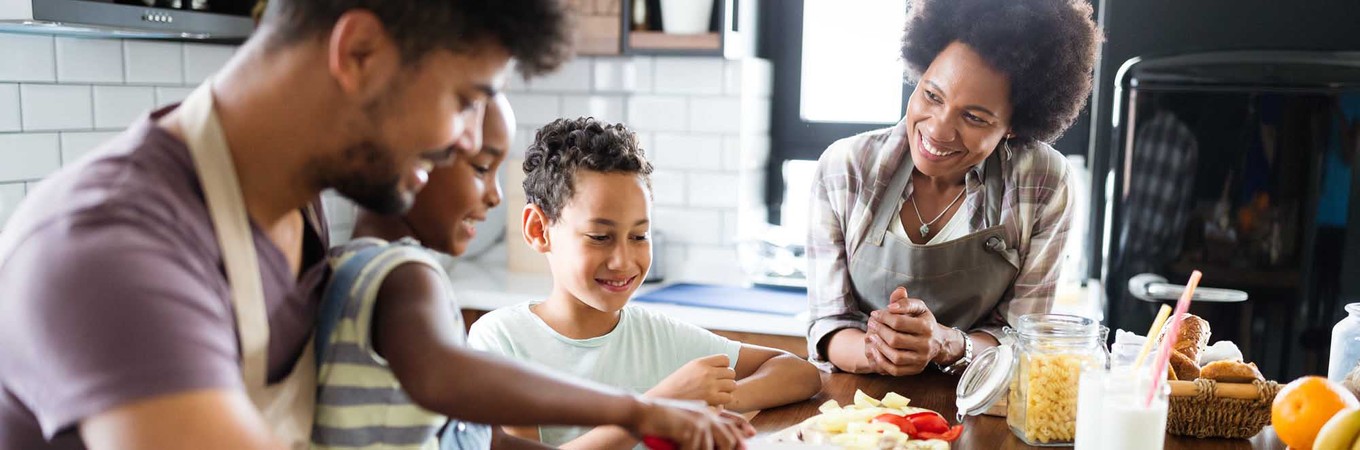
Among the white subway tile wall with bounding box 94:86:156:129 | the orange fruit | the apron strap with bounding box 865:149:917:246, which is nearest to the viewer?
the orange fruit

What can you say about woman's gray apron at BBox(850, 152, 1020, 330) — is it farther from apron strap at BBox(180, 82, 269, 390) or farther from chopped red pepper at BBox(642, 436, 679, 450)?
apron strap at BBox(180, 82, 269, 390)

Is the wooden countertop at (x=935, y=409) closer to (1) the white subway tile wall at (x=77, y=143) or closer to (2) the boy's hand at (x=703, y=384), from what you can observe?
(2) the boy's hand at (x=703, y=384)

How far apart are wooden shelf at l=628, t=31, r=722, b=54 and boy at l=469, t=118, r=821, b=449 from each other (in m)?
1.48

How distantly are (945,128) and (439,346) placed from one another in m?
1.21

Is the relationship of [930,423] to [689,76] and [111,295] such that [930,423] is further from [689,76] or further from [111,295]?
[689,76]

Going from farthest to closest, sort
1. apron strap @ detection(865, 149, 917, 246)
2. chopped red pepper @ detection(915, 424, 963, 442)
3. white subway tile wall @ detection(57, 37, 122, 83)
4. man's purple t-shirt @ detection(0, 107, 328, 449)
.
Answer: white subway tile wall @ detection(57, 37, 122, 83) < apron strap @ detection(865, 149, 917, 246) < chopped red pepper @ detection(915, 424, 963, 442) < man's purple t-shirt @ detection(0, 107, 328, 449)

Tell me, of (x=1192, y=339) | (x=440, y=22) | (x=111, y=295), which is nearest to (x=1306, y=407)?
(x=1192, y=339)

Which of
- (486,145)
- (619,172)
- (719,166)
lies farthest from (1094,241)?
(486,145)

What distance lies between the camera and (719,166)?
3270 mm

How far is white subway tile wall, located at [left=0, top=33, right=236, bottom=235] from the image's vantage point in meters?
2.27

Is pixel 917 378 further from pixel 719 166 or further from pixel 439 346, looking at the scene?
pixel 719 166

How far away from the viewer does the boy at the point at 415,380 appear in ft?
2.82

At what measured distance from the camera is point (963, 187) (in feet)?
6.68

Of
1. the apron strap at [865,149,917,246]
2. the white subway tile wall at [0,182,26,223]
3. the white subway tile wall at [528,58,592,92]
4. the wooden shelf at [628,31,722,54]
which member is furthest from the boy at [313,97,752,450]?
the white subway tile wall at [528,58,592,92]
